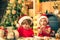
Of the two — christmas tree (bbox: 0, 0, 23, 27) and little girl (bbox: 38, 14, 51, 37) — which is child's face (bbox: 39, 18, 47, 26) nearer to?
little girl (bbox: 38, 14, 51, 37)

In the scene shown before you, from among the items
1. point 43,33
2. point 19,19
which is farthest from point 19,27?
point 43,33

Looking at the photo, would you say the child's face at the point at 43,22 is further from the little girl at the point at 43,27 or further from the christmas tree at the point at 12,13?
the christmas tree at the point at 12,13

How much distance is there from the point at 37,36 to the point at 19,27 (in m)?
0.13

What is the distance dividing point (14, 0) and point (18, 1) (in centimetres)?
3

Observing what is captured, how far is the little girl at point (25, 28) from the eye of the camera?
2.72ft

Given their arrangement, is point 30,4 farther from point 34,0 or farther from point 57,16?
point 57,16

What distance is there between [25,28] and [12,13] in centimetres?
13

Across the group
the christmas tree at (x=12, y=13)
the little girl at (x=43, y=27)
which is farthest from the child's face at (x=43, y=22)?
the christmas tree at (x=12, y=13)

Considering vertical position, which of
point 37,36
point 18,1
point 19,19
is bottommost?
point 37,36

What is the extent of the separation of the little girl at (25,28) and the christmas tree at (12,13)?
4cm

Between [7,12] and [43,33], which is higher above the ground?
[7,12]

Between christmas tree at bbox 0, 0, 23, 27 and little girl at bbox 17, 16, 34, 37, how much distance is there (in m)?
0.04

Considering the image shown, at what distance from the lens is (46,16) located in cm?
84

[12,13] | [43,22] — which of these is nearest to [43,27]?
[43,22]
